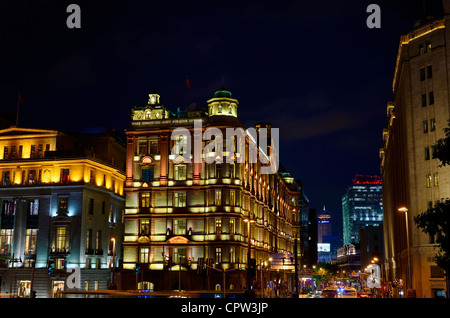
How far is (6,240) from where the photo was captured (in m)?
89.8

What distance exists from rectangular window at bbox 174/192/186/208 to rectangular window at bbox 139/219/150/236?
572 centimetres

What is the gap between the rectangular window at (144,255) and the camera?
86.1 metres

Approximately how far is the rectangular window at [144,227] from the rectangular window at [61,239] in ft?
41.8

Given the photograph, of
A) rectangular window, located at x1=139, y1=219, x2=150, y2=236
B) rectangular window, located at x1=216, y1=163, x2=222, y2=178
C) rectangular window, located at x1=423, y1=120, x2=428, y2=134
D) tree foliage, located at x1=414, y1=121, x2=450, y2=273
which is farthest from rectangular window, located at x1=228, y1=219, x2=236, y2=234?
tree foliage, located at x1=414, y1=121, x2=450, y2=273

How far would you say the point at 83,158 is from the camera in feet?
293

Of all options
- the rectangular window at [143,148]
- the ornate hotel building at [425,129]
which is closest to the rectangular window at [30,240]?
the rectangular window at [143,148]

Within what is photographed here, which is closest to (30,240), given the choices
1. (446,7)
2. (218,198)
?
(218,198)

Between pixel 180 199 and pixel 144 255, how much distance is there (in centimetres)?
1092

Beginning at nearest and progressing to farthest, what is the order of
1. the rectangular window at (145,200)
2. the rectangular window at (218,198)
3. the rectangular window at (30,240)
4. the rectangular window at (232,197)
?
the rectangular window at (218,198)
the rectangular window at (232,197)
the rectangular window at (145,200)
the rectangular window at (30,240)

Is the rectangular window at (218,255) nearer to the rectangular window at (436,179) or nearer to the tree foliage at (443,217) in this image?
the rectangular window at (436,179)

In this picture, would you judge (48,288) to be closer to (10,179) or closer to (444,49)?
(10,179)

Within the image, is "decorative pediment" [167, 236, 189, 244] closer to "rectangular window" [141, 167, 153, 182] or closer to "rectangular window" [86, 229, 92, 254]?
"rectangular window" [141, 167, 153, 182]

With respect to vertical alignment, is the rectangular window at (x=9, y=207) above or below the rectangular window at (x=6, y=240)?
above

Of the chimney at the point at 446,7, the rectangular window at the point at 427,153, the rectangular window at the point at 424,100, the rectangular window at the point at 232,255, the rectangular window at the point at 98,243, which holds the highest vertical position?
the chimney at the point at 446,7
